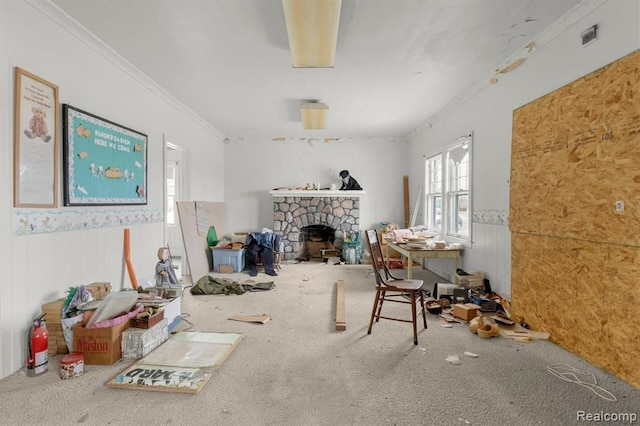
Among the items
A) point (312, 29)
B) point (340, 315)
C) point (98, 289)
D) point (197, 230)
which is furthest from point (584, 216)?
point (197, 230)

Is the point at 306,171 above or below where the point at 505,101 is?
below

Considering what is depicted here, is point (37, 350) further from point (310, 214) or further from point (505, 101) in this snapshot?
point (310, 214)

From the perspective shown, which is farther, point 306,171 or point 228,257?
point 306,171

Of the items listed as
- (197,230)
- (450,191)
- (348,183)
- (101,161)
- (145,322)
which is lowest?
(145,322)

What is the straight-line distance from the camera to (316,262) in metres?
6.61

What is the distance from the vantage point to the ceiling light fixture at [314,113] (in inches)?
175

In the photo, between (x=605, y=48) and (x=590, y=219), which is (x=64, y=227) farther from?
(x=605, y=48)

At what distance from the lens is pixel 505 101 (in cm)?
340

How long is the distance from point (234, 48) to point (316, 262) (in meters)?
4.45

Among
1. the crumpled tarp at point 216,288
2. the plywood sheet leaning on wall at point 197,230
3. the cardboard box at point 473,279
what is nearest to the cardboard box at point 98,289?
the crumpled tarp at point 216,288

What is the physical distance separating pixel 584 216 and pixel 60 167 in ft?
13.0

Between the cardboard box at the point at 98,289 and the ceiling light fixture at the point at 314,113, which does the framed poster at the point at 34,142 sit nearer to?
the cardboard box at the point at 98,289

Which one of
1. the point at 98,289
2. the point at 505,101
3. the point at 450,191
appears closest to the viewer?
the point at 98,289

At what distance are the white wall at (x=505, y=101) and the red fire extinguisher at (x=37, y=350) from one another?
3927mm
